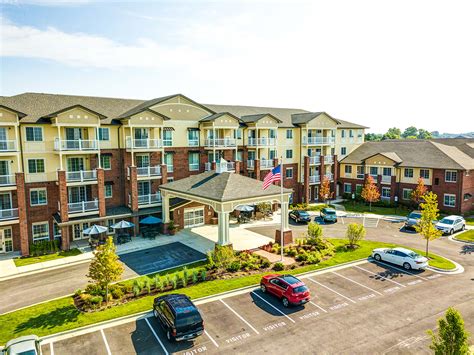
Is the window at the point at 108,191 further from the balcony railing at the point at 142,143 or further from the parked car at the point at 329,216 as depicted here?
the parked car at the point at 329,216

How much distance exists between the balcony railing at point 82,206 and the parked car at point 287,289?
19.3 meters

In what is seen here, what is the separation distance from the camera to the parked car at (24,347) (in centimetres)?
1402

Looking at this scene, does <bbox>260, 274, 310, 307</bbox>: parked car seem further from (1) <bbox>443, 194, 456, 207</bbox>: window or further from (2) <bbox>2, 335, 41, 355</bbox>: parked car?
(1) <bbox>443, 194, 456, 207</bbox>: window

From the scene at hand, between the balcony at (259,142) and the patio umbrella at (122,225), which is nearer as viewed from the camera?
the patio umbrella at (122,225)

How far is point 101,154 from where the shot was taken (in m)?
34.5

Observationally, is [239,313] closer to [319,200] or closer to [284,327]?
[284,327]

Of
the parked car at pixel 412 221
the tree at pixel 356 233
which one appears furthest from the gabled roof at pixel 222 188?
the parked car at pixel 412 221

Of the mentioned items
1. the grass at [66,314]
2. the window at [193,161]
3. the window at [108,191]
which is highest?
the window at [193,161]

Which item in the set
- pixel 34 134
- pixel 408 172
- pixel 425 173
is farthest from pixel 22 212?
pixel 425 173

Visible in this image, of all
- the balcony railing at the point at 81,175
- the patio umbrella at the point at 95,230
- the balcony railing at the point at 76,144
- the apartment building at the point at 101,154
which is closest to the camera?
the apartment building at the point at 101,154

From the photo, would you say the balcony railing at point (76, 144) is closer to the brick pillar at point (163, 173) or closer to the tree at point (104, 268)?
the brick pillar at point (163, 173)

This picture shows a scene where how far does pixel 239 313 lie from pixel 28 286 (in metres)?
14.5

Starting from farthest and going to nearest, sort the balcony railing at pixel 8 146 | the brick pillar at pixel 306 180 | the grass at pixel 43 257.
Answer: the brick pillar at pixel 306 180
the balcony railing at pixel 8 146
the grass at pixel 43 257

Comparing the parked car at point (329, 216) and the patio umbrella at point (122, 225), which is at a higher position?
the patio umbrella at point (122, 225)
